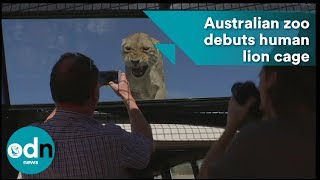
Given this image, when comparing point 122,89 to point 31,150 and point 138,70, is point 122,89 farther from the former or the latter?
point 31,150

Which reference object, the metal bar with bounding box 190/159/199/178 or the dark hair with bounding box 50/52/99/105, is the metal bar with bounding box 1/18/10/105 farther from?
the metal bar with bounding box 190/159/199/178

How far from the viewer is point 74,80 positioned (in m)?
1.45

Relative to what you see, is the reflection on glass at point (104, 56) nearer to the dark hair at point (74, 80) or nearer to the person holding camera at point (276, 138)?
the dark hair at point (74, 80)

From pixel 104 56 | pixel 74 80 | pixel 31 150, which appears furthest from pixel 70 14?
pixel 31 150

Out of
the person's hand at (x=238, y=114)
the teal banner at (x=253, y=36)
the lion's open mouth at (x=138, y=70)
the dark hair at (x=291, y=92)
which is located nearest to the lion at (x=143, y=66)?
the lion's open mouth at (x=138, y=70)

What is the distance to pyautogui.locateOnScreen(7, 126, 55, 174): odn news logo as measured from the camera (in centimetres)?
144

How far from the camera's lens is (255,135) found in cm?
113

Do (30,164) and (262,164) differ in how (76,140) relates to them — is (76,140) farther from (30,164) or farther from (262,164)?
(262,164)

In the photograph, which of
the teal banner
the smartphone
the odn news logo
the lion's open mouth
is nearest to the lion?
the lion's open mouth

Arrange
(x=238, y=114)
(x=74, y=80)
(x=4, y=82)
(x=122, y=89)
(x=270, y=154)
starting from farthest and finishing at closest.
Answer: (x=4, y=82)
(x=122, y=89)
(x=74, y=80)
(x=238, y=114)
(x=270, y=154)

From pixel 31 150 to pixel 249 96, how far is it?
2.34ft

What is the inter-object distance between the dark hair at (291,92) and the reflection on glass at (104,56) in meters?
0.57

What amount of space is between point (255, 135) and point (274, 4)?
0.68 m

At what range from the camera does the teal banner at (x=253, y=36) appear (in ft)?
5.02
